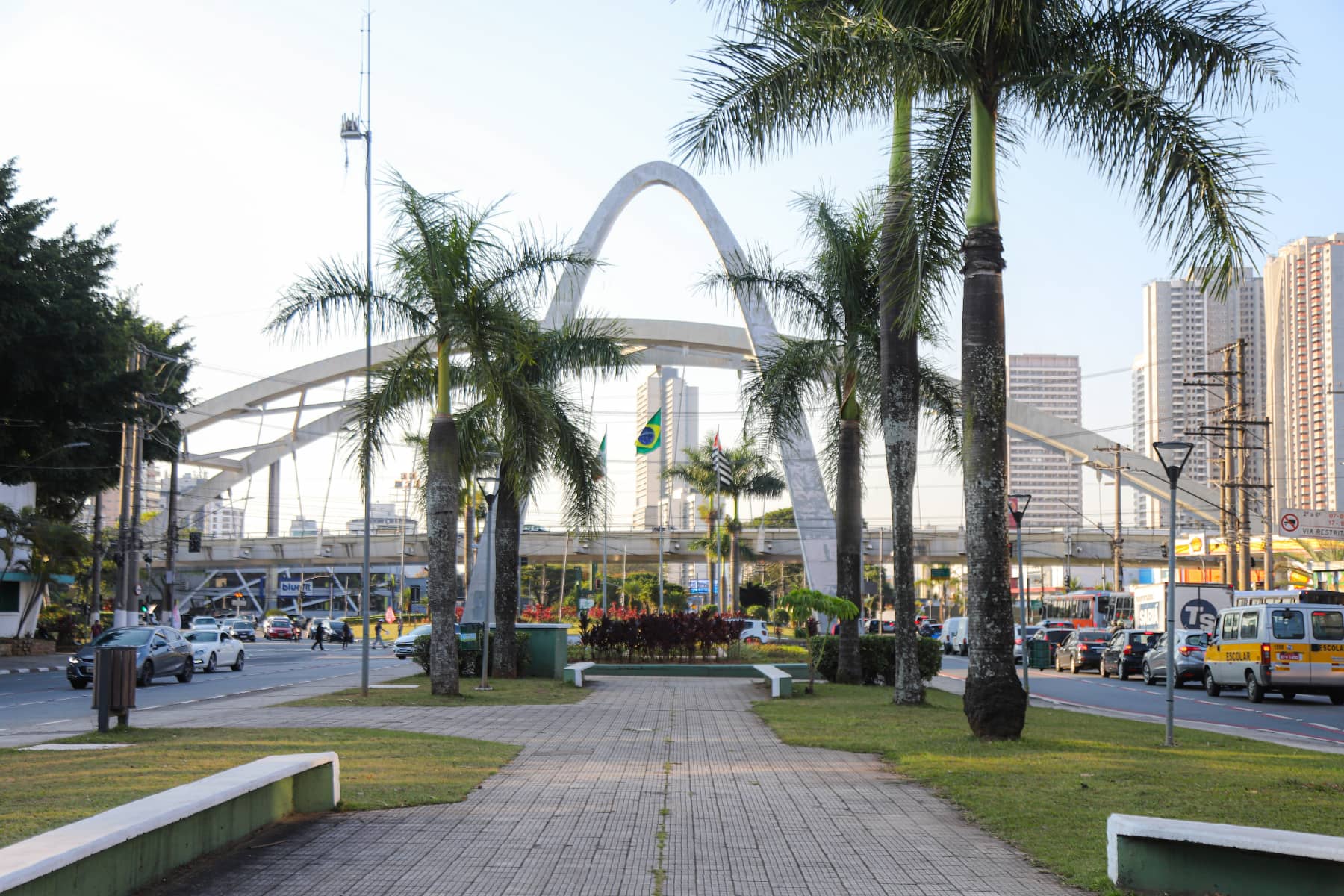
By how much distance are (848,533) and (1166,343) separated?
9061 cm

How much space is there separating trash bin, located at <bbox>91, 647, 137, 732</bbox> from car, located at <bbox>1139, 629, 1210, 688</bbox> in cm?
2532

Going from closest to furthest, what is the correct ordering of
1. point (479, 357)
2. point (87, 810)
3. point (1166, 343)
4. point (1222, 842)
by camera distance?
1. point (1222, 842)
2. point (87, 810)
3. point (479, 357)
4. point (1166, 343)

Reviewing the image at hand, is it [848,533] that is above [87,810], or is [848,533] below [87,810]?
above

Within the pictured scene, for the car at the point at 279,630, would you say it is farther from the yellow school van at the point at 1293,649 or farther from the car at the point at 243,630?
the yellow school van at the point at 1293,649

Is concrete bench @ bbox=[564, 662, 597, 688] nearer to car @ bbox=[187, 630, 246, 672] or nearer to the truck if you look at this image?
car @ bbox=[187, 630, 246, 672]

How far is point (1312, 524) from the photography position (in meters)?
46.7

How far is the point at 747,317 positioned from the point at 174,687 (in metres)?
36.0

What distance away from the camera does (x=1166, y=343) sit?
10838cm

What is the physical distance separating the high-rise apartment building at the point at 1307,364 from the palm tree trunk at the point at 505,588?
49002mm

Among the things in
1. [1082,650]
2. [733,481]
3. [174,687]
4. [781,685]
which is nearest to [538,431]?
[781,685]

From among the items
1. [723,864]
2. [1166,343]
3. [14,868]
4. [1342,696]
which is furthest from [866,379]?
[1166,343]

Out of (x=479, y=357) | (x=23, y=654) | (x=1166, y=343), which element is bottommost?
(x=23, y=654)

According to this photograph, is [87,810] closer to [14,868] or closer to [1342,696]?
[14,868]

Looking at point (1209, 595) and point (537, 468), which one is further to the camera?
point (1209, 595)
